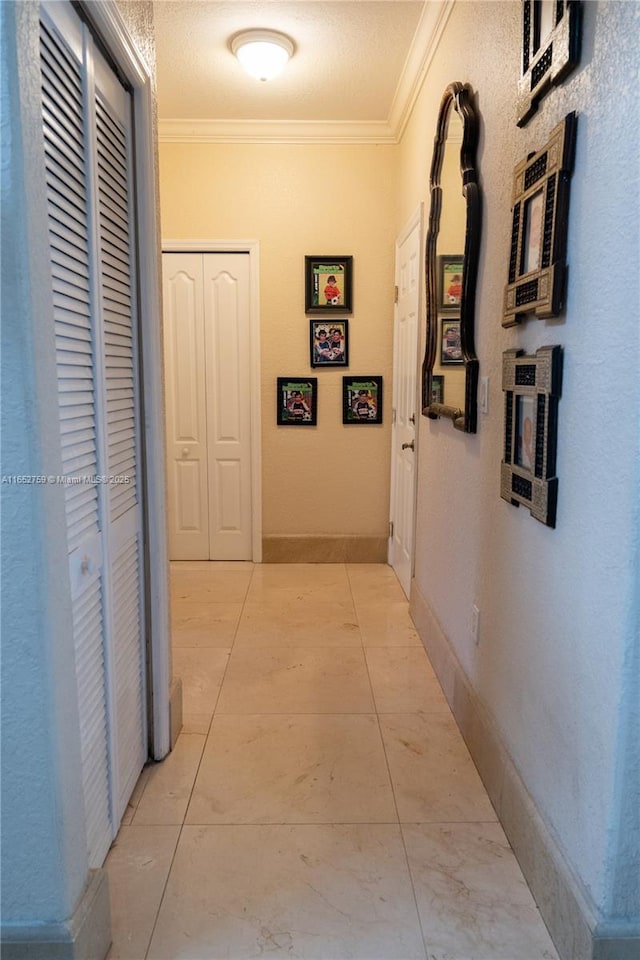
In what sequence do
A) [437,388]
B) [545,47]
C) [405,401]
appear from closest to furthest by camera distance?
[545,47], [437,388], [405,401]

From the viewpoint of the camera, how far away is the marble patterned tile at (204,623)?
10.3ft

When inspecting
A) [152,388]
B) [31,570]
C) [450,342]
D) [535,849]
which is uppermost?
[450,342]

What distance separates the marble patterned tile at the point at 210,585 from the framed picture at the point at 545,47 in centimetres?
291

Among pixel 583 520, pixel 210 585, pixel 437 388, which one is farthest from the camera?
pixel 210 585

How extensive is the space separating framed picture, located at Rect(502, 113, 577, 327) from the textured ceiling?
1.63m

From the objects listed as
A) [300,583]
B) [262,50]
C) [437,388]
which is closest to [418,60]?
[262,50]

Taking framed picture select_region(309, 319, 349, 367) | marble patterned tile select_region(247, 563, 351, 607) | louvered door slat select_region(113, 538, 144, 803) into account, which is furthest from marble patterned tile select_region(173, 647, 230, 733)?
framed picture select_region(309, 319, 349, 367)

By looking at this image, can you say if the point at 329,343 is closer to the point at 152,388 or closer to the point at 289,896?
the point at 152,388

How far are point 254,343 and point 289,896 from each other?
3.44m

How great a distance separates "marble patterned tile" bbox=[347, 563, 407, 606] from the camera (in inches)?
150

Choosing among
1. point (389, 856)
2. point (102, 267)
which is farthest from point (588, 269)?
point (389, 856)

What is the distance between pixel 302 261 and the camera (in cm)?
429

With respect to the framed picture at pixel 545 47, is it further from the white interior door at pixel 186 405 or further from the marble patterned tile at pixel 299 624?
the white interior door at pixel 186 405

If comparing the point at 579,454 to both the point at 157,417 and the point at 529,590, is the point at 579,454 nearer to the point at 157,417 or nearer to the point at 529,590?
the point at 529,590
